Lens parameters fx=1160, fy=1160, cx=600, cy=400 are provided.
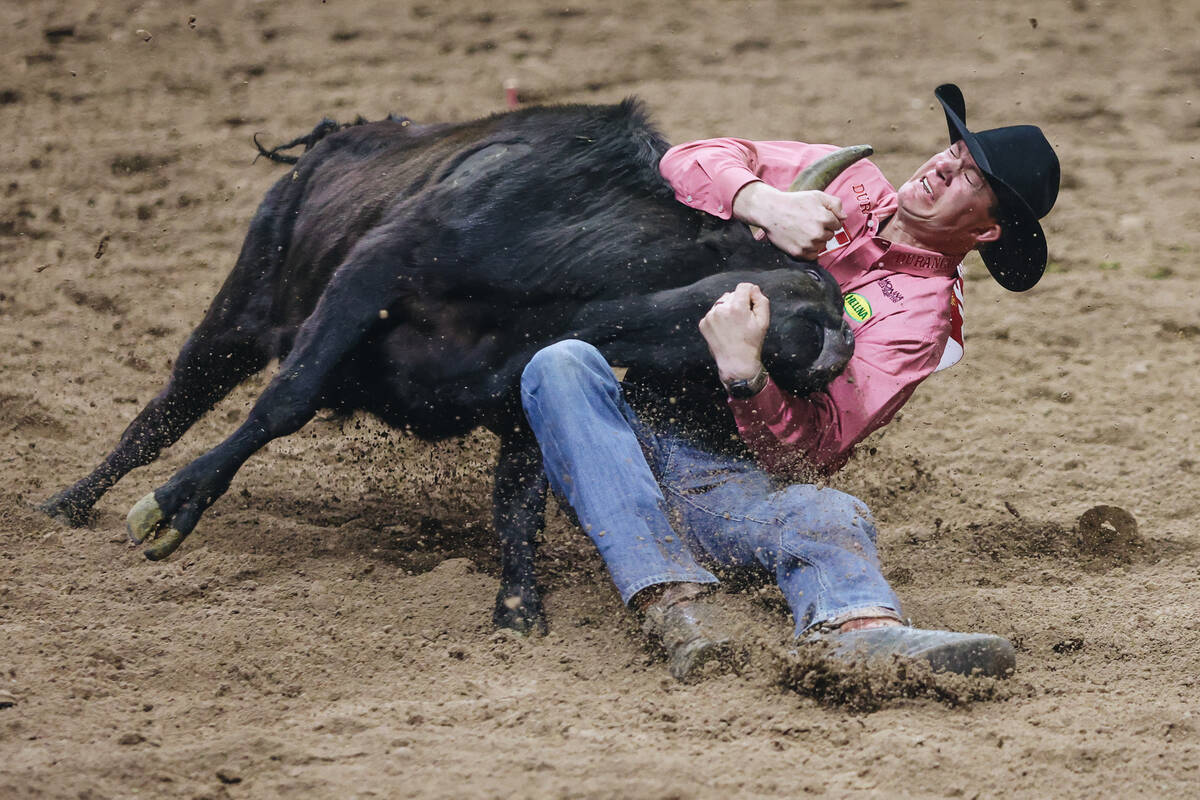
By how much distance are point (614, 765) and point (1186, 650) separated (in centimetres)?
149

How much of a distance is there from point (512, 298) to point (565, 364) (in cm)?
38

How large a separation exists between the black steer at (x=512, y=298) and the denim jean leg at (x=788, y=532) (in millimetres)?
150

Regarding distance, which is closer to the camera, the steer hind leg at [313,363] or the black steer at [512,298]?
the black steer at [512,298]

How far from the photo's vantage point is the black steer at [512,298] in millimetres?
2619

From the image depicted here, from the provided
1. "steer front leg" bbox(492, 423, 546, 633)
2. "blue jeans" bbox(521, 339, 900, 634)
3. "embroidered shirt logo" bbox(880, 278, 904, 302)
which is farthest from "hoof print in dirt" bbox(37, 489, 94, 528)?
"embroidered shirt logo" bbox(880, 278, 904, 302)

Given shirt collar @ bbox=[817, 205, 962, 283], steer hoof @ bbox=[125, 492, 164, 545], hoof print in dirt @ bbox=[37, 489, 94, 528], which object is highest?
shirt collar @ bbox=[817, 205, 962, 283]

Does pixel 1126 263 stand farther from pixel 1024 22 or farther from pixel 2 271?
pixel 2 271

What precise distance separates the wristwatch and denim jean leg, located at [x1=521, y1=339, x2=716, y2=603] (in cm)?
24

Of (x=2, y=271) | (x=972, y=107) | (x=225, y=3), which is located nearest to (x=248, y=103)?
(x=225, y=3)

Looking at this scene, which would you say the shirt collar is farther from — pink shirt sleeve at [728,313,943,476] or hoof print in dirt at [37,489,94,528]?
hoof print in dirt at [37,489,94,528]

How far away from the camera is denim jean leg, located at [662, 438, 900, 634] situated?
2.43m

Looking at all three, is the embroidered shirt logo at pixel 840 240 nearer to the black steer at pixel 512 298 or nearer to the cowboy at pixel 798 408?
the cowboy at pixel 798 408

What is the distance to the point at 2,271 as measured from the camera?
479 centimetres

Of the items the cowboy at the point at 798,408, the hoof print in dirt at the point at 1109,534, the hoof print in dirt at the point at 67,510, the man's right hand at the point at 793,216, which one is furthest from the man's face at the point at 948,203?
the hoof print in dirt at the point at 67,510
